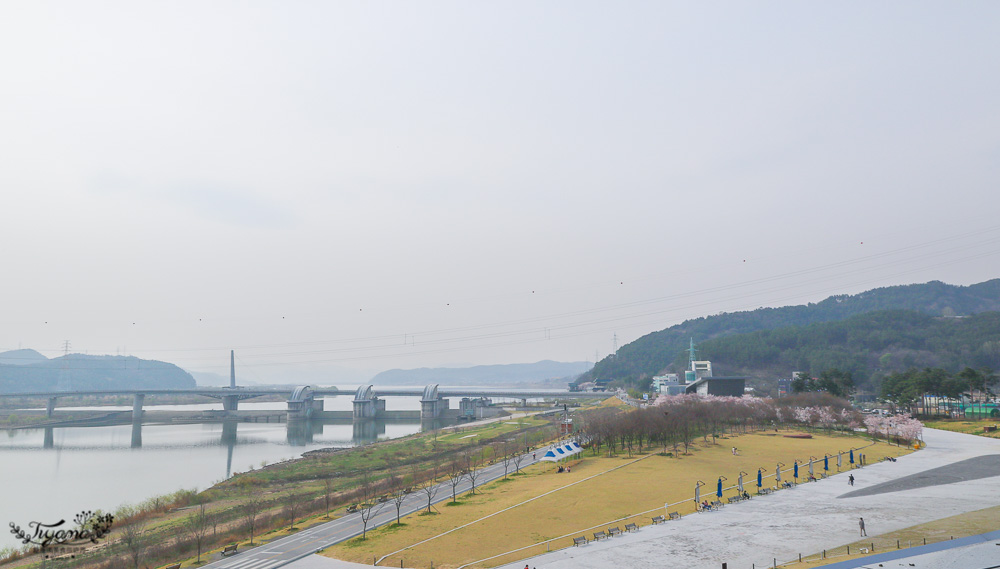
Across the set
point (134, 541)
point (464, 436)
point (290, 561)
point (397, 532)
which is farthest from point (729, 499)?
point (464, 436)

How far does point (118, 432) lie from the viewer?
468ft

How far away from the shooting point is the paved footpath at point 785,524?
29906 mm

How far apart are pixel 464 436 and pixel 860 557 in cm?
8753

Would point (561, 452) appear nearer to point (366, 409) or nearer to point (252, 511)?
point (252, 511)

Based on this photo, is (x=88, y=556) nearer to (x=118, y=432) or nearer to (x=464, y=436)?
(x=464, y=436)

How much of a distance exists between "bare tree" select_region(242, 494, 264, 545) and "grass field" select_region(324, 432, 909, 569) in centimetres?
890

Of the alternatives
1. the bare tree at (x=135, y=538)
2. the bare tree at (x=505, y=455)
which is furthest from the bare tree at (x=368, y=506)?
the bare tree at (x=135, y=538)

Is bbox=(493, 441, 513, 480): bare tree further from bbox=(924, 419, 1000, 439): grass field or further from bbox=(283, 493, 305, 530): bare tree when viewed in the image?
bbox=(924, 419, 1000, 439): grass field

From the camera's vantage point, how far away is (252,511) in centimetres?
4425

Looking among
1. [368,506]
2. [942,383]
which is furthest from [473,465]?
[942,383]

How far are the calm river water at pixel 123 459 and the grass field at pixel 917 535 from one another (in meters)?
55.4

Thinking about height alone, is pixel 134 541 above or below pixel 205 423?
above

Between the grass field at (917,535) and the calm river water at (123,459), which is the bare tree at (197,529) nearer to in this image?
the calm river water at (123,459)

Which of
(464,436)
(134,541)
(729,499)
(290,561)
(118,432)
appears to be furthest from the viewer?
(118,432)
